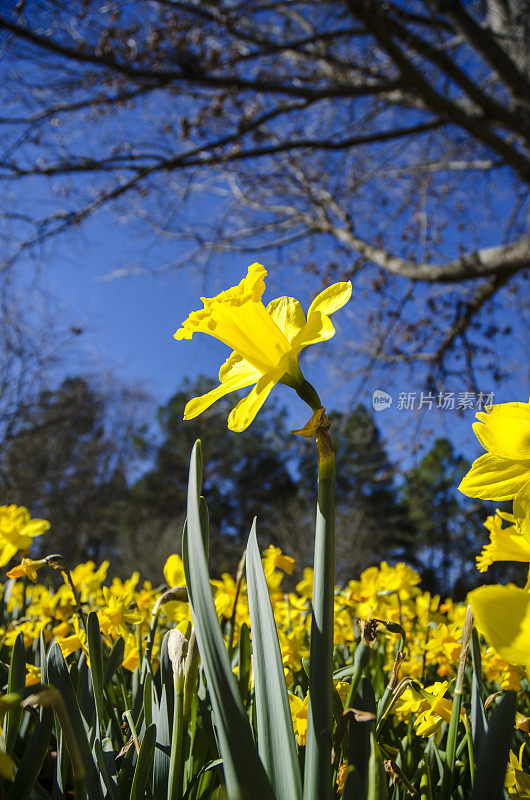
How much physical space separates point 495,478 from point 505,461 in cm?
2

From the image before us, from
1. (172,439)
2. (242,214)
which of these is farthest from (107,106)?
(172,439)

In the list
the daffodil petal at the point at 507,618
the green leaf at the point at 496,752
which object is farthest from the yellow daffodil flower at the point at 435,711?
the daffodil petal at the point at 507,618

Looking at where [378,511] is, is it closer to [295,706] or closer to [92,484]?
[92,484]

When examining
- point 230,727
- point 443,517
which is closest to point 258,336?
point 230,727

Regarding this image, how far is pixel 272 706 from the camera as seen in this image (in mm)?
536

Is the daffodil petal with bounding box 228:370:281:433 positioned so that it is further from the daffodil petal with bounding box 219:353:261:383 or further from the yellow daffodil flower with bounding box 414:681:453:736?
the yellow daffodil flower with bounding box 414:681:453:736

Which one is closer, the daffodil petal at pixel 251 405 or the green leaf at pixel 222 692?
the green leaf at pixel 222 692

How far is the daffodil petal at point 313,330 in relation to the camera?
60 cm

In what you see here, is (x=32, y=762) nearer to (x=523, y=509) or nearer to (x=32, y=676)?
(x=32, y=676)

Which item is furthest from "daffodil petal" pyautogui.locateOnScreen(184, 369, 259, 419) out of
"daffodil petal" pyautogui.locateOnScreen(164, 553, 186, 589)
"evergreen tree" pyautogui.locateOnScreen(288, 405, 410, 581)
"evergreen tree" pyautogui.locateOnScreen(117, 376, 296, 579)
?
"evergreen tree" pyautogui.locateOnScreen(117, 376, 296, 579)

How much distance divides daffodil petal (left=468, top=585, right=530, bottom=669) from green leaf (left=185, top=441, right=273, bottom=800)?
0.72 feet

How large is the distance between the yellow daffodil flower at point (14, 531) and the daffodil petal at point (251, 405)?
1020 mm

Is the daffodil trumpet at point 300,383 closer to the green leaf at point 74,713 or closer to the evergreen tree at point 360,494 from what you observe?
the green leaf at point 74,713

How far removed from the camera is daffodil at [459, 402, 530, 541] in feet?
1.83
